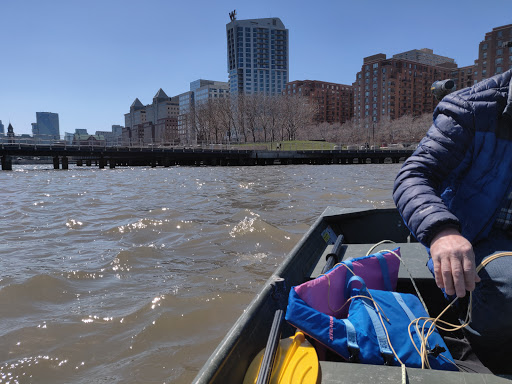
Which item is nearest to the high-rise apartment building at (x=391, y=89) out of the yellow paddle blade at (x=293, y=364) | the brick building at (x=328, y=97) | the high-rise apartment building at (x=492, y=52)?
the brick building at (x=328, y=97)

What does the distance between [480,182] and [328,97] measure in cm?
15665

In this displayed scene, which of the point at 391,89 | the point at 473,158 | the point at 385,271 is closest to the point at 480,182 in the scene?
the point at 473,158

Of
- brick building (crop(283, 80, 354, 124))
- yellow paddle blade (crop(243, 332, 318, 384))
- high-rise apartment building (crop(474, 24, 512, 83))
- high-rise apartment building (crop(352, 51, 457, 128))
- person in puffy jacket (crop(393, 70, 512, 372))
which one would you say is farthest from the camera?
brick building (crop(283, 80, 354, 124))

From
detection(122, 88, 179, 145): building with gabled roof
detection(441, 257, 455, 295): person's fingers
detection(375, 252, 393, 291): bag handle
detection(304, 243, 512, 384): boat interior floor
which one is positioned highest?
detection(122, 88, 179, 145): building with gabled roof

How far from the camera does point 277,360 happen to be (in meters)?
1.67

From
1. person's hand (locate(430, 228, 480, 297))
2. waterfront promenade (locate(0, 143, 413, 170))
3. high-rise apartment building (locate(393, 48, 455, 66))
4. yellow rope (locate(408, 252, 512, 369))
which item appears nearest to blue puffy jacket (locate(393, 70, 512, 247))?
yellow rope (locate(408, 252, 512, 369))

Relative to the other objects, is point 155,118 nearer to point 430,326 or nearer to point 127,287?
point 127,287

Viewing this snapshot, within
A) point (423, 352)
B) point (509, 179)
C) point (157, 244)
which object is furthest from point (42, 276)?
point (509, 179)

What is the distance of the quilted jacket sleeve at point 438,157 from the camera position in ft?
5.60

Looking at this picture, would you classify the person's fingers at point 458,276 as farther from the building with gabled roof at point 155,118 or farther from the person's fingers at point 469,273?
the building with gabled roof at point 155,118

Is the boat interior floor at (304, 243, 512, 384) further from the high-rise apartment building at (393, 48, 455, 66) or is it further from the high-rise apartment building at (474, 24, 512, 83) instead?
the high-rise apartment building at (393, 48, 455, 66)

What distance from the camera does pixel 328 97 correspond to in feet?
495

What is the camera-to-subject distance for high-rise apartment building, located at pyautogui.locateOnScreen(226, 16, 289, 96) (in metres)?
175

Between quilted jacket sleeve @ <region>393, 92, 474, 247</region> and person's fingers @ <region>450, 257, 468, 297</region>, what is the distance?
26 centimetres
